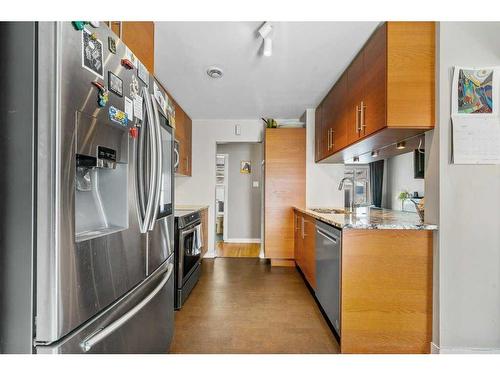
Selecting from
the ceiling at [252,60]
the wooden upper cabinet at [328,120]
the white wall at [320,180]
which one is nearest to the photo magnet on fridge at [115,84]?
the ceiling at [252,60]

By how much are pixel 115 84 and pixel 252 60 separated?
5.11 feet

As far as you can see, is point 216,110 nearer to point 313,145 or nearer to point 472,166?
point 313,145

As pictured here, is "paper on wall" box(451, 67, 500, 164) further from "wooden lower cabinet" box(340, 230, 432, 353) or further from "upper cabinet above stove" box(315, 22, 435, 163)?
"wooden lower cabinet" box(340, 230, 432, 353)

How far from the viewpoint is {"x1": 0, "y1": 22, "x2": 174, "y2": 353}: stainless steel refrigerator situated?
711 mm

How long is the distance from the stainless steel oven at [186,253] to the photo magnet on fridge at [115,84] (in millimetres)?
1513

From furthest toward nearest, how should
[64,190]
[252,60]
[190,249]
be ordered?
[190,249] < [252,60] < [64,190]

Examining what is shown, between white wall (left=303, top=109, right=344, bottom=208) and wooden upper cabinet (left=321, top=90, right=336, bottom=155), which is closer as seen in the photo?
wooden upper cabinet (left=321, top=90, right=336, bottom=155)

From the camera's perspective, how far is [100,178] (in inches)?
39.0

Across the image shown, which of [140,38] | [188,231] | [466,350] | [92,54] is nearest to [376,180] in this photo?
[466,350]

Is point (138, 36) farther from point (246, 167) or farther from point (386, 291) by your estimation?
point (246, 167)

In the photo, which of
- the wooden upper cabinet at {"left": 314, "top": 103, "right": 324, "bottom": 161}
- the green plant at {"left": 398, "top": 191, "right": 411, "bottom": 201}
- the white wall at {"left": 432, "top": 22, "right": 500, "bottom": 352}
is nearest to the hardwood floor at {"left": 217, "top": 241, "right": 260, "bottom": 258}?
the wooden upper cabinet at {"left": 314, "top": 103, "right": 324, "bottom": 161}

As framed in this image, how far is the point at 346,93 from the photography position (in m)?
2.37

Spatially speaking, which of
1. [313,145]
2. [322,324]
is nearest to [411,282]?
[322,324]

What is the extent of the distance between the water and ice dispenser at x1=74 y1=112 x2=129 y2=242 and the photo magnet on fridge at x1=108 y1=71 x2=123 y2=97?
5.1 inches
